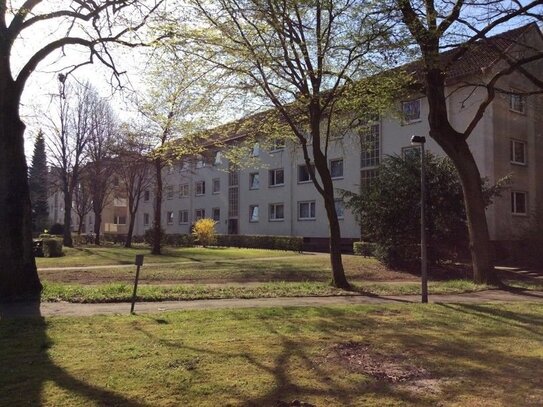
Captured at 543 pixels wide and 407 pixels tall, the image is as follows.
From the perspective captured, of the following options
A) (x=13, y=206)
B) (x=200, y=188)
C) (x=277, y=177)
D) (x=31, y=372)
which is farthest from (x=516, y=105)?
(x=200, y=188)

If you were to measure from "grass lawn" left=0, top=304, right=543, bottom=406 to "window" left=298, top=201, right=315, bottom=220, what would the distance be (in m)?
30.0

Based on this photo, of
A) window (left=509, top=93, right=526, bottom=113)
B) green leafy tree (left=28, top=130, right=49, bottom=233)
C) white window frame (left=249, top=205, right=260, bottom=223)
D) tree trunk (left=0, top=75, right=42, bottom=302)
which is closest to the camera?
tree trunk (left=0, top=75, right=42, bottom=302)

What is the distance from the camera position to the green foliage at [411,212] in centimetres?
2188

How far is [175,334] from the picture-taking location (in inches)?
322

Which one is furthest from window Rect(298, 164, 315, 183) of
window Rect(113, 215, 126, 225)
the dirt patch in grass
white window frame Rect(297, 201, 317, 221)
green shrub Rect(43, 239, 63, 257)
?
window Rect(113, 215, 126, 225)

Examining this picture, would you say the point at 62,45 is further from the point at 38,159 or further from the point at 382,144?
the point at 38,159

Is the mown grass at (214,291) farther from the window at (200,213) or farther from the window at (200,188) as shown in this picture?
the window at (200,188)

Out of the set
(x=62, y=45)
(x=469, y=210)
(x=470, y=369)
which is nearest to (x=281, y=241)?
(x=469, y=210)

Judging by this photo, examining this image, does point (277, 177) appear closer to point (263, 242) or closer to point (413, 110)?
point (263, 242)

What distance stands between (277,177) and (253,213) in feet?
15.2

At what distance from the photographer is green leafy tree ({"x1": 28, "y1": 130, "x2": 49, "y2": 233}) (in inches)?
2361

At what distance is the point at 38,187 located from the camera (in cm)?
6475

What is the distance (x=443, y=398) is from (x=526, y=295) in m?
11.0

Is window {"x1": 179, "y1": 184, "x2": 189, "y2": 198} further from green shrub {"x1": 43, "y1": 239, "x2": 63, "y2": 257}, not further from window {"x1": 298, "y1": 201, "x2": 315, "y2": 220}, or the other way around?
green shrub {"x1": 43, "y1": 239, "x2": 63, "y2": 257}
